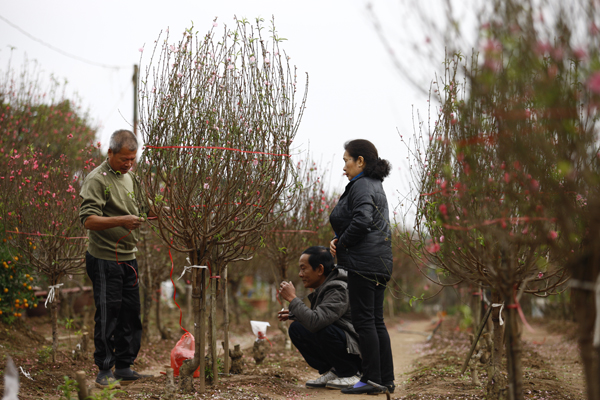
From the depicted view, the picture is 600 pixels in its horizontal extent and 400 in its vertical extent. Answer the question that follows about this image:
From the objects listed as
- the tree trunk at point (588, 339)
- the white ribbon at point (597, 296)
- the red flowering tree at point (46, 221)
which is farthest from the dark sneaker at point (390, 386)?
the red flowering tree at point (46, 221)

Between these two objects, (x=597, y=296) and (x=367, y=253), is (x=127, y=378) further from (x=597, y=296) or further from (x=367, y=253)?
(x=597, y=296)

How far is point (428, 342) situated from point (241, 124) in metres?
7.89

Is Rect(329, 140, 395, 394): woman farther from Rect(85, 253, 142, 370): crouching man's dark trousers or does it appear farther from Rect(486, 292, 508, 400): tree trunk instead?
Rect(85, 253, 142, 370): crouching man's dark trousers

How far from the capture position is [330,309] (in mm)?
4594

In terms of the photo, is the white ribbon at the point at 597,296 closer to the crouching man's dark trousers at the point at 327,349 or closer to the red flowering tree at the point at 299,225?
the crouching man's dark trousers at the point at 327,349

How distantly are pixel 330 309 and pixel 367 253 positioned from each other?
71 centimetres

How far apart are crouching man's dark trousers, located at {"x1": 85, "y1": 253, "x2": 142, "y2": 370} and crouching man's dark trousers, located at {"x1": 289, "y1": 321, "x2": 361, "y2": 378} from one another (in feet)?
4.73

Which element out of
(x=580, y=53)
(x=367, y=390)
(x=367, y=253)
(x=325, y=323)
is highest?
(x=580, y=53)

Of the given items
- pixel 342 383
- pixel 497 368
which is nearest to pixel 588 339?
pixel 497 368

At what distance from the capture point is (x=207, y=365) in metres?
4.34

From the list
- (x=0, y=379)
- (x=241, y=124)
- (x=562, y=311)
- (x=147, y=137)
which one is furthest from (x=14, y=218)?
(x=562, y=311)

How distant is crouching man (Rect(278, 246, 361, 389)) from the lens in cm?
449

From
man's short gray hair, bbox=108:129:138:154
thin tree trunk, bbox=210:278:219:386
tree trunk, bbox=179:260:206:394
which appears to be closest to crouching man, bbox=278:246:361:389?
thin tree trunk, bbox=210:278:219:386

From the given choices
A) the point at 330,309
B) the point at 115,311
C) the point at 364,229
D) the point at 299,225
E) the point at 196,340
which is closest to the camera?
the point at 196,340
